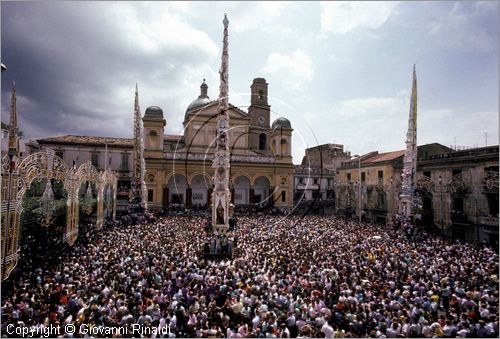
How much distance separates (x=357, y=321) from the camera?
8531mm

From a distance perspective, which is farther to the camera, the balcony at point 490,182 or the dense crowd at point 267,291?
the balcony at point 490,182

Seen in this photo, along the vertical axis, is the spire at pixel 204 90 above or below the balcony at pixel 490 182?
above

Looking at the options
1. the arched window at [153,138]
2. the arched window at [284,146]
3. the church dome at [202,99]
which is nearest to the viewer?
the arched window at [153,138]

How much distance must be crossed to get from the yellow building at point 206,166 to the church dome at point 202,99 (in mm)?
470

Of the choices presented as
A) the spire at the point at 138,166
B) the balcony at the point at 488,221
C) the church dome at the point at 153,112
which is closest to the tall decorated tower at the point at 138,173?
the spire at the point at 138,166

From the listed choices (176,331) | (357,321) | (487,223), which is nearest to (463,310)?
(357,321)

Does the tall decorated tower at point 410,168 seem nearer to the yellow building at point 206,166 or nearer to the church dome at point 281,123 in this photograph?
the yellow building at point 206,166

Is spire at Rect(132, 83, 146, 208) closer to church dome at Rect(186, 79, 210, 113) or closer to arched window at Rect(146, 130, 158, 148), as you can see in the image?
arched window at Rect(146, 130, 158, 148)

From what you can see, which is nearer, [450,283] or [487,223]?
[450,283]

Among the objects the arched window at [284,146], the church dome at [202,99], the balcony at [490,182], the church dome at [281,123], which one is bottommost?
the balcony at [490,182]

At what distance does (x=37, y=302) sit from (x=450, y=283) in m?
14.6

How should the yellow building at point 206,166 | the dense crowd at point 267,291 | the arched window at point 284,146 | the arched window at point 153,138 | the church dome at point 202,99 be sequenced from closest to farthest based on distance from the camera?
the dense crowd at point 267,291, the yellow building at point 206,166, the arched window at point 153,138, the arched window at point 284,146, the church dome at point 202,99

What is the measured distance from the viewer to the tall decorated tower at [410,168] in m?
26.1

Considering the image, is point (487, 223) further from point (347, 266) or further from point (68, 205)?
point (68, 205)
